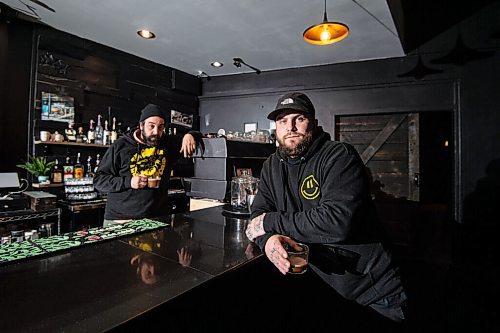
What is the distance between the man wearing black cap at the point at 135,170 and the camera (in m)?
2.56

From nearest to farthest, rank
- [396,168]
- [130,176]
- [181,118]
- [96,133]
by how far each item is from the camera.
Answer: [130,176]
[96,133]
[396,168]
[181,118]

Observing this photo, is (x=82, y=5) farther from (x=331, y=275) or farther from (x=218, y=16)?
(x=331, y=275)

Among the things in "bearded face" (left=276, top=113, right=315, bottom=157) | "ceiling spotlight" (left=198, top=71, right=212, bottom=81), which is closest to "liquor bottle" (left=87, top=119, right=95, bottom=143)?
"ceiling spotlight" (left=198, top=71, right=212, bottom=81)

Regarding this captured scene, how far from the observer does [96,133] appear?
3.94 meters

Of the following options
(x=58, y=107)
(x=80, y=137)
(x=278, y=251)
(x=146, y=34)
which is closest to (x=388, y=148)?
(x=146, y=34)

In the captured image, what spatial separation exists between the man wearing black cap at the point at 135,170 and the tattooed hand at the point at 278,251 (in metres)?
1.50

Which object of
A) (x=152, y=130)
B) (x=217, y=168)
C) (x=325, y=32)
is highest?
(x=325, y=32)

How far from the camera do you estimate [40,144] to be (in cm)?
350

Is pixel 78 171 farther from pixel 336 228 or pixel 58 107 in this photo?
pixel 336 228

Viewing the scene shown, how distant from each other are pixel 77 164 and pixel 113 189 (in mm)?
1714

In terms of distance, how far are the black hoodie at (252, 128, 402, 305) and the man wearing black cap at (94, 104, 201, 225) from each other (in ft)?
4.77

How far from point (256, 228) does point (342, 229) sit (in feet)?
1.42

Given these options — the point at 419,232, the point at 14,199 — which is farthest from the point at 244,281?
the point at 419,232

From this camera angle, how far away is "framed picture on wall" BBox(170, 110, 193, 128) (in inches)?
207
